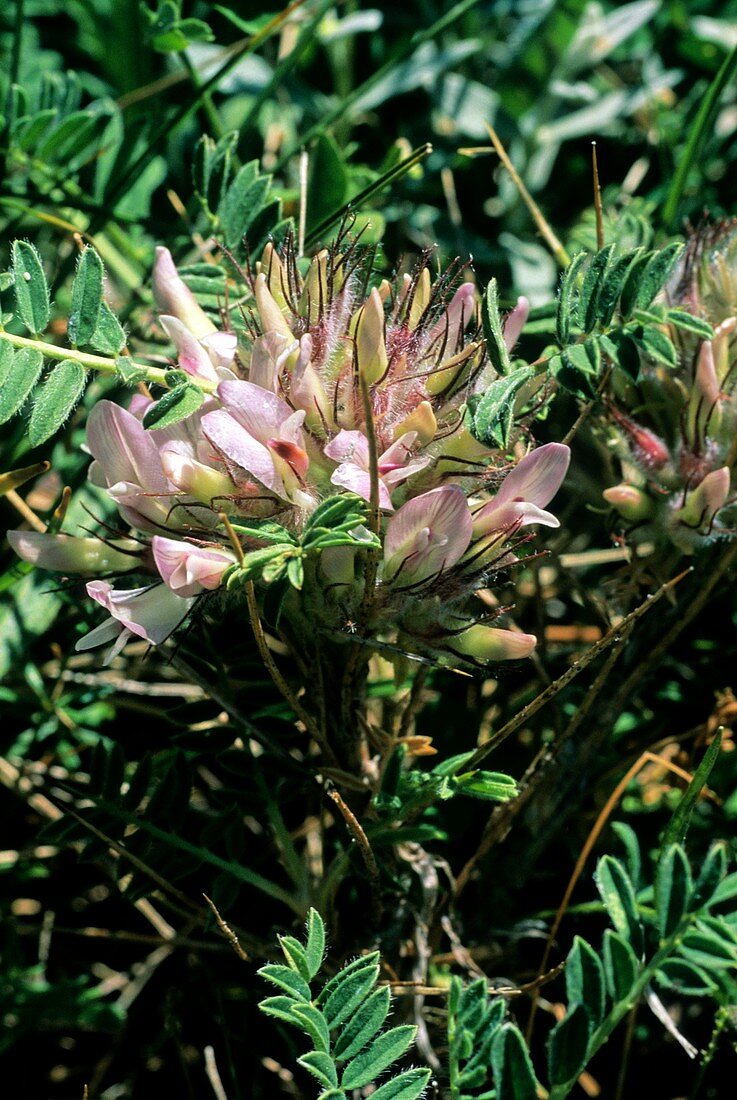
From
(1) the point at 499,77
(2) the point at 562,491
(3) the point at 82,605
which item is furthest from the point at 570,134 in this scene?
(3) the point at 82,605

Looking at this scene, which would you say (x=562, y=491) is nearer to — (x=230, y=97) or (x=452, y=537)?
(x=452, y=537)

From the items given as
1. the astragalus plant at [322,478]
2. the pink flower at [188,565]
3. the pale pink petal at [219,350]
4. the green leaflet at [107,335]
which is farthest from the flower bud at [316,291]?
the pink flower at [188,565]

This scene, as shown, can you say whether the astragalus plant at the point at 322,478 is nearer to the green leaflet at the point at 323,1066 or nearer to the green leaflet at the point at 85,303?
the green leaflet at the point at 85,303

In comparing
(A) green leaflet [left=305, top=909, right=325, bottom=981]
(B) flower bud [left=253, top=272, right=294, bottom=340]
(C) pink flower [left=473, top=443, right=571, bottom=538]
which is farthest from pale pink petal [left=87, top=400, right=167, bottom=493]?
(A) green leaflet [left=305, top=909, right=325, bottom=981]

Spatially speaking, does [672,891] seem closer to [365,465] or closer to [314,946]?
[314,946]

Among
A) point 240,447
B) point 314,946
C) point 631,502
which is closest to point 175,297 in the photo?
point 240,447
